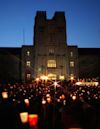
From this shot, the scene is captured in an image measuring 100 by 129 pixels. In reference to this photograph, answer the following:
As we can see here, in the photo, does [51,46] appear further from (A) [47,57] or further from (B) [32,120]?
(B) [32,120]

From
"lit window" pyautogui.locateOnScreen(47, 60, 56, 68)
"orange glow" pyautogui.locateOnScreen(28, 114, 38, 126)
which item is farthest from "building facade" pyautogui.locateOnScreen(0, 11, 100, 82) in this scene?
"orange glow" pyautogui.locateOnScreen(28, 114, 38, 126)

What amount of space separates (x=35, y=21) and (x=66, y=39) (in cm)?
850

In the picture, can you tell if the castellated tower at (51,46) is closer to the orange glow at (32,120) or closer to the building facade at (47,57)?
the building facade at (47,57)

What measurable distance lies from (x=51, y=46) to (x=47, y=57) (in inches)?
120

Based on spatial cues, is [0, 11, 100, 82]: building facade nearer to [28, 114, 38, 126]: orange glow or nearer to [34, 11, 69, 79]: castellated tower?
[34, 11, 69, 79]: castellated tower

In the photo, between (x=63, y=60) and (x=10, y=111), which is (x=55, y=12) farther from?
(x=10, y=111)

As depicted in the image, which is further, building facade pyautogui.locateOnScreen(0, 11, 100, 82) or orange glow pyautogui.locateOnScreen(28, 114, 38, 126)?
building facade pyautogui.locateOnScreen(0, 11, 100, 82)

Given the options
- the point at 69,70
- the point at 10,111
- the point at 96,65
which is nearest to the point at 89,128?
the point at 10,111

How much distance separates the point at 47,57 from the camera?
281ft

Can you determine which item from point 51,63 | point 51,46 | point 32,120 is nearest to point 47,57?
point 51,63

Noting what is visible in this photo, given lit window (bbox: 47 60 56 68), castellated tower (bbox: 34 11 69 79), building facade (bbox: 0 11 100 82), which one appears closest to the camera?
building facade (bbox: 0 11 100 82)

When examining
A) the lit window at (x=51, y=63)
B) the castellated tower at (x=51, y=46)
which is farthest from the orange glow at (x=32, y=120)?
the lit window at (x=51, y=63)

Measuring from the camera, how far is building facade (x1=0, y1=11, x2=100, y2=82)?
83.8m

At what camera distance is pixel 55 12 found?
88.1 m
